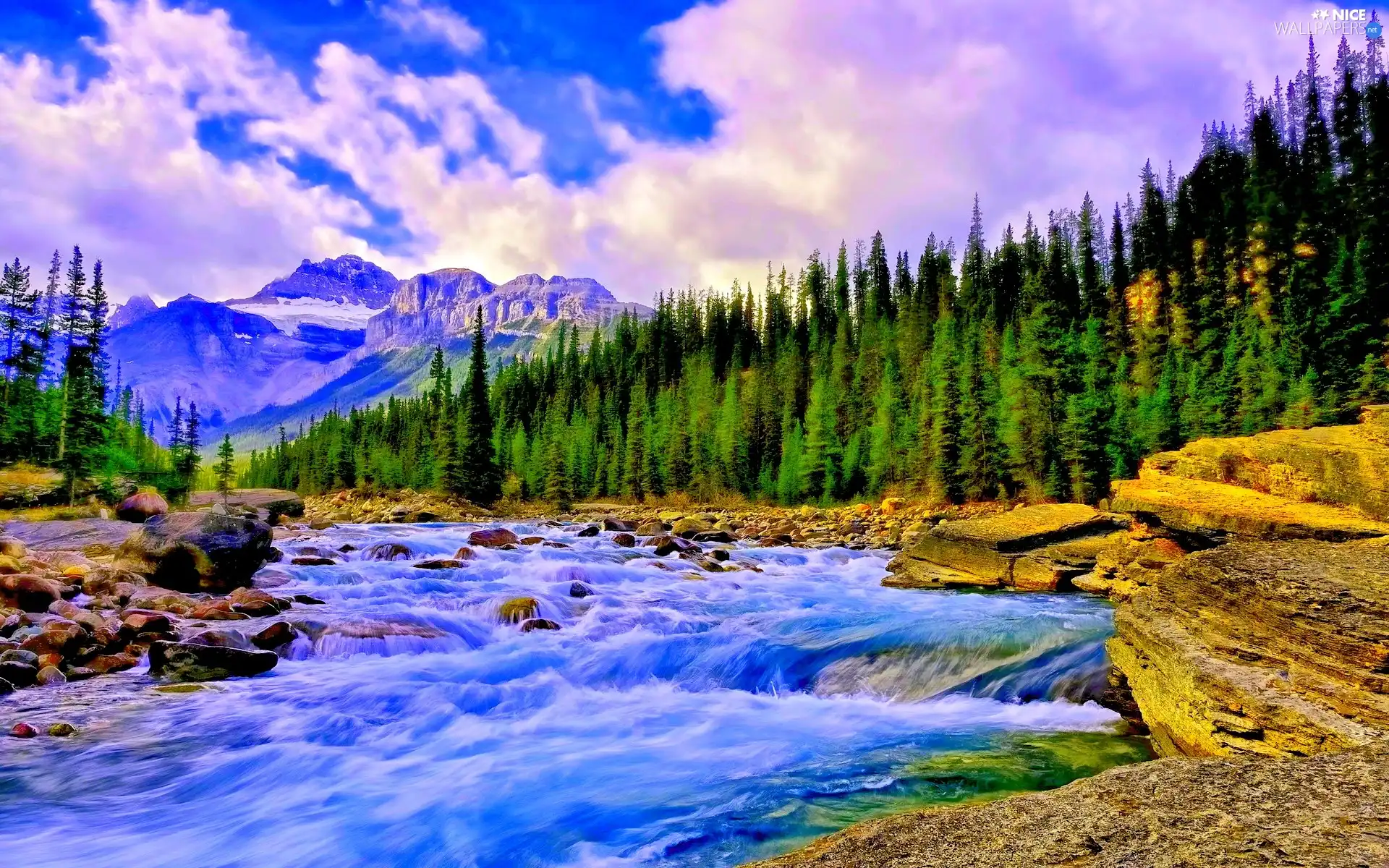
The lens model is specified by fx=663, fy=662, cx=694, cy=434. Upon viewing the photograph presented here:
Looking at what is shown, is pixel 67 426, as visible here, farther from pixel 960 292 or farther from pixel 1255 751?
pixel 960 292

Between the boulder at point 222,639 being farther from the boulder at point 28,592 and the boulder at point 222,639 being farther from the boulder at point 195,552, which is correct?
the boulder at point 195,552

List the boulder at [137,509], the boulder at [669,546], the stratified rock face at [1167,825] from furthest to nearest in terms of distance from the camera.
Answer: the boulder at [137,509]
the boulder at [669,546]
the stratified rock face at [1167,825]

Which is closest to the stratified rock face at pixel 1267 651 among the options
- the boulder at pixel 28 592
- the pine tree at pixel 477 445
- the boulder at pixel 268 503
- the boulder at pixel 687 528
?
the boulder at pixel 28 592

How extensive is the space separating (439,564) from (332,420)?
119 m

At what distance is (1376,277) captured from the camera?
4916cm

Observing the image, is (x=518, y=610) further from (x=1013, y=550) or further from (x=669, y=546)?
(x=1013, y=550)

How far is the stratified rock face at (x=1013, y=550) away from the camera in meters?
16.6

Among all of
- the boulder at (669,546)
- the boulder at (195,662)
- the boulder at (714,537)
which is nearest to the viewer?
the boulder at (195,662)

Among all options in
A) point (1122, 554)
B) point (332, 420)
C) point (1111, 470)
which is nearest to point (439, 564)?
point (1122, 554)

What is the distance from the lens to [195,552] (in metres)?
14.2

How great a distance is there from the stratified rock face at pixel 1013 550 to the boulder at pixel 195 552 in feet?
52.9

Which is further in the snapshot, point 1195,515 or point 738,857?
point 1195,515

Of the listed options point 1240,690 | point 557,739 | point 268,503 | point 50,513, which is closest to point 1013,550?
point 1240,690

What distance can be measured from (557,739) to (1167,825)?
690 centimetres
